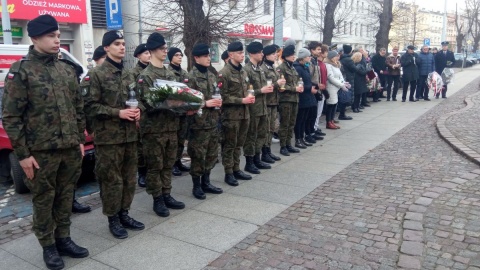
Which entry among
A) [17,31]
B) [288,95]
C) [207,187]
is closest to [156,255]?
[207,187]

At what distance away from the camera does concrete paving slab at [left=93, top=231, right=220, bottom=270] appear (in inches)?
155

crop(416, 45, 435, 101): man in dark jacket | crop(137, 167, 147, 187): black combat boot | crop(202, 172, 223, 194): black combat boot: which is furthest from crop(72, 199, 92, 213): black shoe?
crop(416, 45, 435, 101): man in dark jacket

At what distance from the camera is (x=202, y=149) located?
561cm

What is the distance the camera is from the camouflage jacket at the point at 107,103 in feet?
14.3

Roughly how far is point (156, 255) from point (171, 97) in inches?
65.4

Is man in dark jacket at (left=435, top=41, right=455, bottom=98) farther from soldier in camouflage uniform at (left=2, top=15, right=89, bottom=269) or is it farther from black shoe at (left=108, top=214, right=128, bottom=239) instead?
soldier in camouflage uniform at (left=2, top=15, right=89, bottom=269)

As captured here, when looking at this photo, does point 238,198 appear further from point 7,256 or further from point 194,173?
point 7,256

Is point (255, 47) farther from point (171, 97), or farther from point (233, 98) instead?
point (171, 97)

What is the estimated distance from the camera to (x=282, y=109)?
7828 millimetres

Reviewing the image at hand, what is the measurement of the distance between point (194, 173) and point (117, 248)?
1675 mm

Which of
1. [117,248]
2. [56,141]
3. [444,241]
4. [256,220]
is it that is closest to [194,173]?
[256,220]

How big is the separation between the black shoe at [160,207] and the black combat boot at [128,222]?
1.24 ft

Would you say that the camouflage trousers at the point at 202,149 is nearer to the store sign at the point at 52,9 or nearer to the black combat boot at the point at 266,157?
the black combat boot at the point at 266,157

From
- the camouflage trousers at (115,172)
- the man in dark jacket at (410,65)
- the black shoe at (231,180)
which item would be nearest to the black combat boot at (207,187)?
the black shoe at (231,180)
